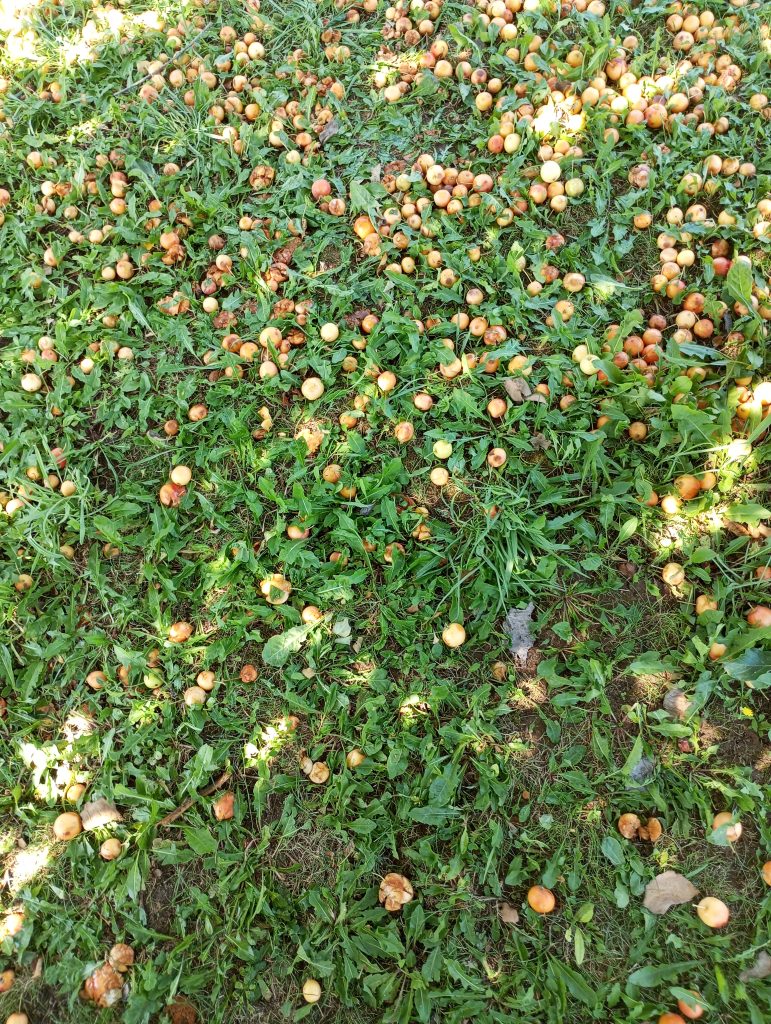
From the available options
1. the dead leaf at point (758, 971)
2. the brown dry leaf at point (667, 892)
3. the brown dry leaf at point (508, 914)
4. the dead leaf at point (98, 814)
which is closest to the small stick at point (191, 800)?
the dead leaf at point (98, 814)

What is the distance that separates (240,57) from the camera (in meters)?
3.64

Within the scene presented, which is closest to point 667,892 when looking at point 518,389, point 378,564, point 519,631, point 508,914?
point 508,914

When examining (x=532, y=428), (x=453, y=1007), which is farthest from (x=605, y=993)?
(x=532, y=428)

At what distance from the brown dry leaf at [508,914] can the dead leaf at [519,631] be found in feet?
2.85

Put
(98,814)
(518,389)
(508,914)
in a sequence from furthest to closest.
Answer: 1. (518,389)
2. (98,814)
3. (508,914)

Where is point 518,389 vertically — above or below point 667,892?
above

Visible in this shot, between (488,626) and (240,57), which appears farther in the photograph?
(240,57)

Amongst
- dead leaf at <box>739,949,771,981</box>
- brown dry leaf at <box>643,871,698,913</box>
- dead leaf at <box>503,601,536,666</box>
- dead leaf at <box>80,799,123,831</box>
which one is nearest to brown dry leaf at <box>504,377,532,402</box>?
dead leaf at <box>503,601,536,666</box>

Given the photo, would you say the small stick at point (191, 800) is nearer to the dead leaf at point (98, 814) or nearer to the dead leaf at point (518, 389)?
the dead leaf at point (98, 814)

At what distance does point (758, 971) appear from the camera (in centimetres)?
212

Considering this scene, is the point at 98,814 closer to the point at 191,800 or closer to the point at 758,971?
the point at 191,800

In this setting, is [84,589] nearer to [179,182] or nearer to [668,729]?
[179,182]

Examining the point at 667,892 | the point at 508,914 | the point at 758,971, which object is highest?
the point at 508,914

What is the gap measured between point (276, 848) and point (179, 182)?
3.37 m
